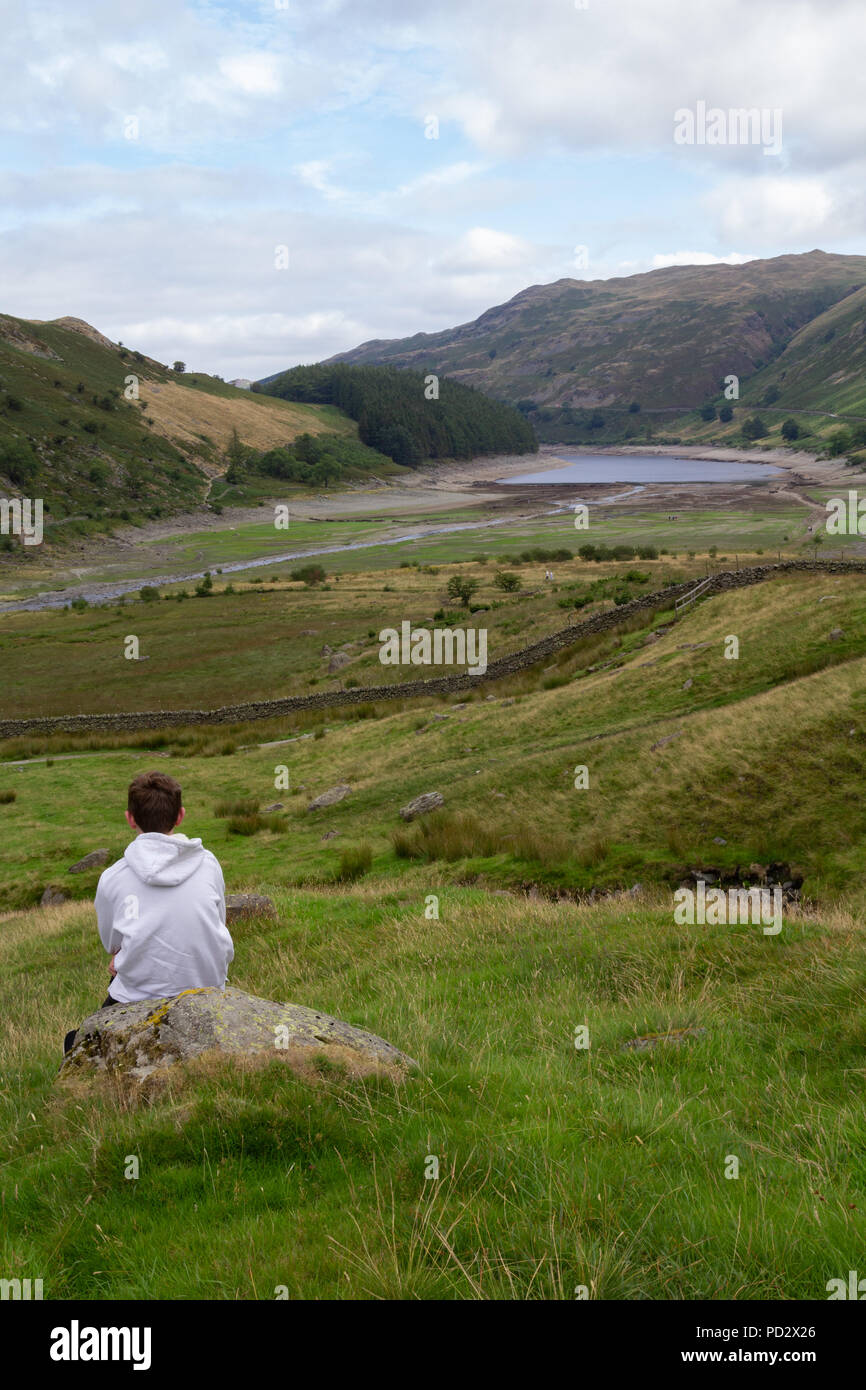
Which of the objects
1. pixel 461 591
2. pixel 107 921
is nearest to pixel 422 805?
pixel 107 921

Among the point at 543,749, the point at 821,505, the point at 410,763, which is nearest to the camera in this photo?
the point at 543,749

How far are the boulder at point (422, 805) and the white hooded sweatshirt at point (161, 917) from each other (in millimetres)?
14982

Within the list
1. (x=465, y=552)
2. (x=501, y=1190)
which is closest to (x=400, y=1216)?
(x=501, y=1190)

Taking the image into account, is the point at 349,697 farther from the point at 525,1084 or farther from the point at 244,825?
the point at 525,1084

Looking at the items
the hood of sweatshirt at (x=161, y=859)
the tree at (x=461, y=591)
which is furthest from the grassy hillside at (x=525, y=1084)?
the tree at (x=461, y=591)

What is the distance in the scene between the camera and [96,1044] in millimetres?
5543

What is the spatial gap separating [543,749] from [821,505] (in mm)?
125757

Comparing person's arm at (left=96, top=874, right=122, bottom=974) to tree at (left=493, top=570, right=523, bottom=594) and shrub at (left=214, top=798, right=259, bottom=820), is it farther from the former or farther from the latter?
tree at (left=493, top=570, right=523, bottom=594)

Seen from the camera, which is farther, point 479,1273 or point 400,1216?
point 400,1216

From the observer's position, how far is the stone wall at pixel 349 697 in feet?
127

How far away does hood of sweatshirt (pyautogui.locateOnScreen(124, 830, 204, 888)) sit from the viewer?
5684 mm

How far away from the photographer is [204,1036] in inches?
208

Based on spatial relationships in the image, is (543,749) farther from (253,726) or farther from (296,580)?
(296,580)

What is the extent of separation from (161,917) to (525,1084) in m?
2.64
